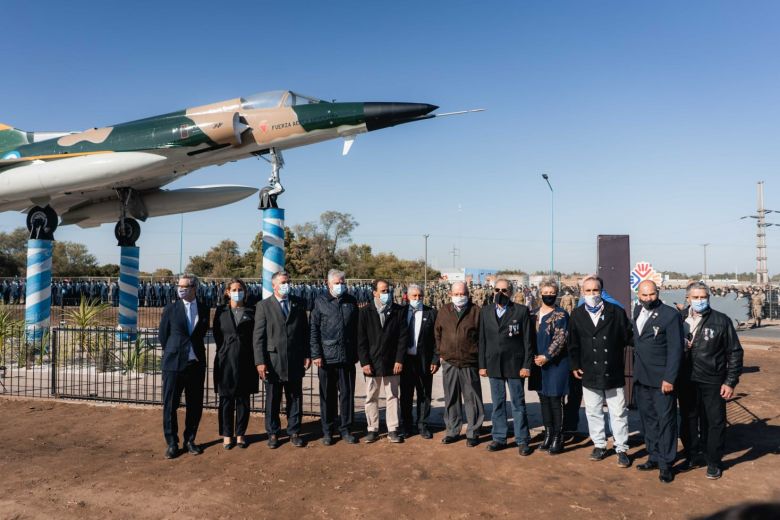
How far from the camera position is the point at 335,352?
246 inches

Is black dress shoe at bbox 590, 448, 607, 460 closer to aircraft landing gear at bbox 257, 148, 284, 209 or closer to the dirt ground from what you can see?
the dirt ground

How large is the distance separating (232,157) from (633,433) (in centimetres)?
977

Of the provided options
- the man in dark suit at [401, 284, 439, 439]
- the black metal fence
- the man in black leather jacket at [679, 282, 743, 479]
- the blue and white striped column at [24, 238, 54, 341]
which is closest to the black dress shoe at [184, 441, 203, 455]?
the black metal fence

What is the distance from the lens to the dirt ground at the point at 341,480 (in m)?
4.39

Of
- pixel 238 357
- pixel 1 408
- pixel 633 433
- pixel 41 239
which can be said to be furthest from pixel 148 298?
pixel 633 433

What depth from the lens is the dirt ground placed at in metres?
4.39

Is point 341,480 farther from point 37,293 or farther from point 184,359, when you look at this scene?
point 37,293

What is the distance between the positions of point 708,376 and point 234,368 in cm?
501

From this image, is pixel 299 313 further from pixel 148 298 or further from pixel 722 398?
pixel 148 298

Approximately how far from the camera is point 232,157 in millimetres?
12062

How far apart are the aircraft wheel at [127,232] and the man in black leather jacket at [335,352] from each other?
10.2m

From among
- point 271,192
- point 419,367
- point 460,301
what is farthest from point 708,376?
point 271,192

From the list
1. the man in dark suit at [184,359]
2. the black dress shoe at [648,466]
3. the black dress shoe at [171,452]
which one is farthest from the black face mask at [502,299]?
the black dress shoe at [171,452]

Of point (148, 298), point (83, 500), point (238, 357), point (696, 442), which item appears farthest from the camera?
point (148, 298)
